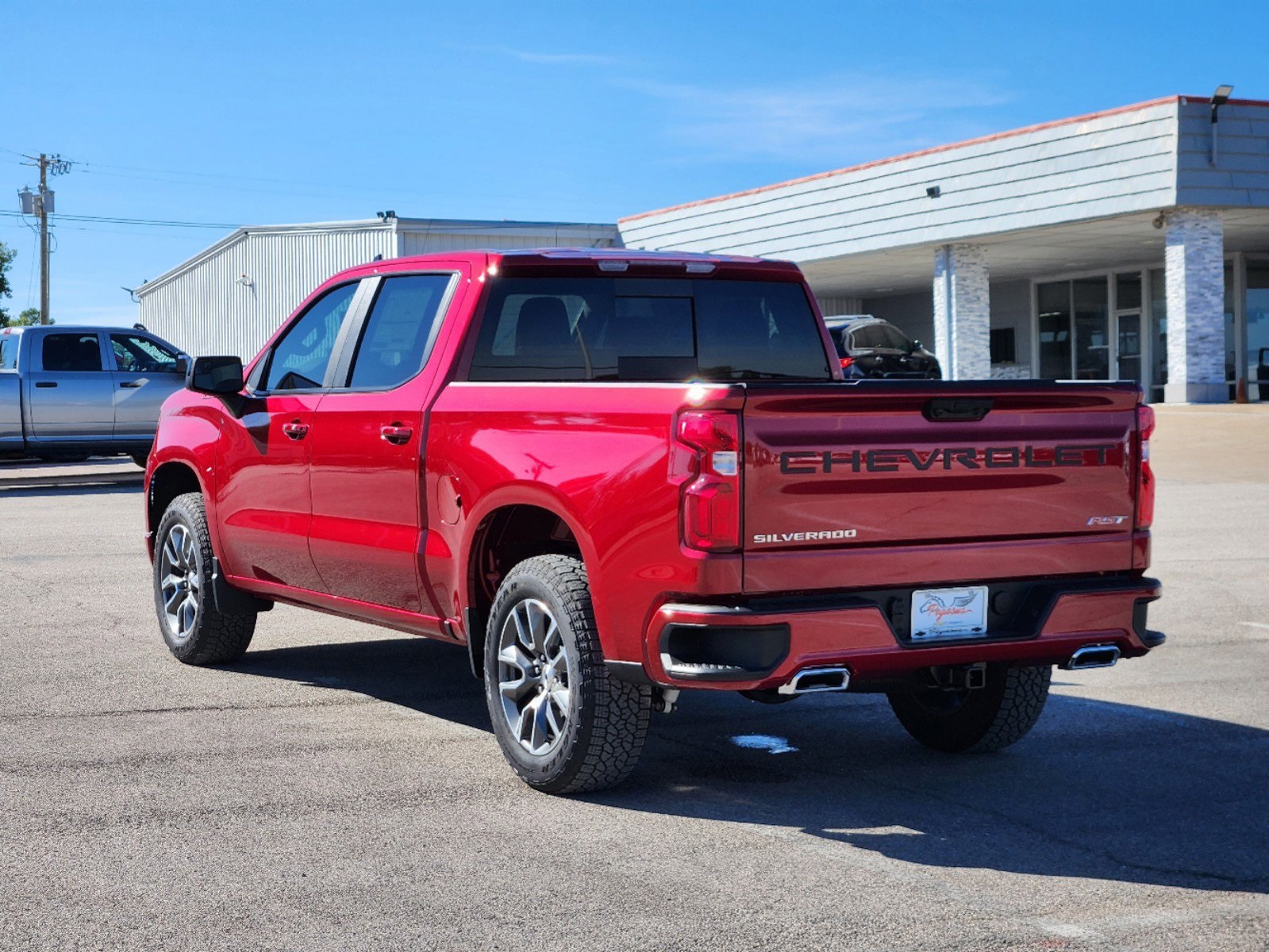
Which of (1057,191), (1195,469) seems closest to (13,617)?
(1195,469)

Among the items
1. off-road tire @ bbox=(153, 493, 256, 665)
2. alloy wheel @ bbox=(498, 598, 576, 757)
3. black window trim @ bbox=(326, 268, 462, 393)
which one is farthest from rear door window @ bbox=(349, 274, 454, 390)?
off-road tire @ bbox=(153, 493, 256, 665)

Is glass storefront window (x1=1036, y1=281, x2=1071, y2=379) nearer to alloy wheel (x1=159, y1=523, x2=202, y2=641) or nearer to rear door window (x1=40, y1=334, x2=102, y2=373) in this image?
rear door window (x1=40, y1=334, x2=102, y2=373)

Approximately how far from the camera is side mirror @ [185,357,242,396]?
7695mm

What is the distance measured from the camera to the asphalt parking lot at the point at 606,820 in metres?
4.35

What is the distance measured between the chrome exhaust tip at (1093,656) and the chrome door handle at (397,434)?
266cm

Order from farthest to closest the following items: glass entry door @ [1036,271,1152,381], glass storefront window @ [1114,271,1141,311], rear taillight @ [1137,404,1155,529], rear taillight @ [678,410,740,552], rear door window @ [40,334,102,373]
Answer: glass entry door @ [1036,271,1152,381] < glass storefront window @ [1114,271,1141,311] < rear door window @ [40,334,102,373] < rear taillight @ [1137,404,1155,529] < rear taillight @ [678,410,740,552]

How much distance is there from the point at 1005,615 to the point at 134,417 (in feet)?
62.1

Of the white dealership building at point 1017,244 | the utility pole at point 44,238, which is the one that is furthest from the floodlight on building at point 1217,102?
the utility pole at point 44,238

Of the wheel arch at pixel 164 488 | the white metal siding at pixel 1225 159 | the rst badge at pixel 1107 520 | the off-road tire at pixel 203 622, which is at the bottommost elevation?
the off-road tire at pixel 203 622

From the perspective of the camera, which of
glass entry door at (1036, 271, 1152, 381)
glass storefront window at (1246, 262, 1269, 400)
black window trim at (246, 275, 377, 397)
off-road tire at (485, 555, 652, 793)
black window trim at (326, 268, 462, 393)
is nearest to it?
off-road tire at (485, 555, 652, 793)

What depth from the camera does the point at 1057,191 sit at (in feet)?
101

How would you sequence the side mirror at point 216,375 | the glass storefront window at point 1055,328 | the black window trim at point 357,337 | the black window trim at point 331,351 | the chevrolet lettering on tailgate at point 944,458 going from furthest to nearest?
the glass storefront window at point 1055,328, the side mirror at point 216,375, the black window trim at point 331,351, the black window trim at point 357,337, the chevrolet lettering on tailgate at point 944,458

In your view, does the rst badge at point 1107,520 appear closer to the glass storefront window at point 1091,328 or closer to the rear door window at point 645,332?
the rear door window at point 645,332

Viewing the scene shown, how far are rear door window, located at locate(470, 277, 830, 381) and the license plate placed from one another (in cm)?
184
